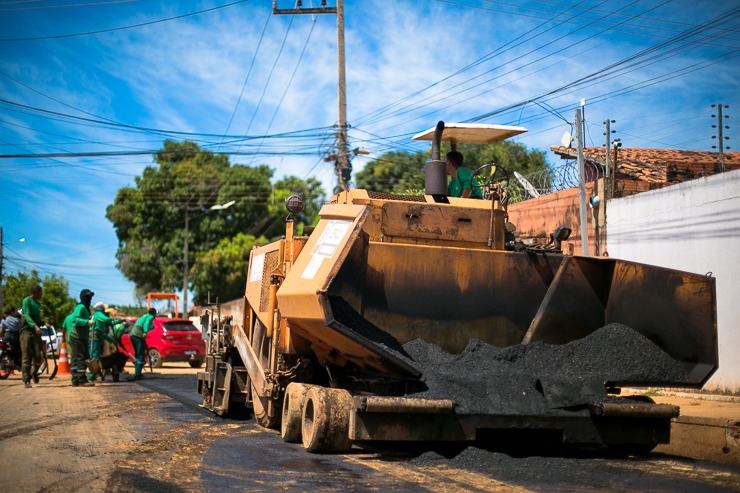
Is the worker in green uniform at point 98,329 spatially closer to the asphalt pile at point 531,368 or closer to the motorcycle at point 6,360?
the motorcycle at point 6,360

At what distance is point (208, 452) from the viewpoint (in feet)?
24.0

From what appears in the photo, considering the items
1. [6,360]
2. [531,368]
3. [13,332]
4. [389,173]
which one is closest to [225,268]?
[389,173]

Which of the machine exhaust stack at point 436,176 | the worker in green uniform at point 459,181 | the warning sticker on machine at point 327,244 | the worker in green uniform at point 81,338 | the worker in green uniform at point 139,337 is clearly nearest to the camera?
the warning sticker on machine at point 327,244

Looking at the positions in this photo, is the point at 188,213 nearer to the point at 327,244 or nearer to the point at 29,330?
the point at 29,330

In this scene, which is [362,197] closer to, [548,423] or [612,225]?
[548,423]

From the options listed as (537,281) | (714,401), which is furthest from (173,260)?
(537,281)

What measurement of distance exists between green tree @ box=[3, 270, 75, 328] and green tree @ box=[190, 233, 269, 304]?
11.0 metres

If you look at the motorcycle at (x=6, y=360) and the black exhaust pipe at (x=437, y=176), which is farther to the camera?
the motorcycle at (x=6, y=360)

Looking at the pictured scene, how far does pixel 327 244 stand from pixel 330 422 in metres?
1.52

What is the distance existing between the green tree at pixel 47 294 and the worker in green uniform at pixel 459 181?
145ft

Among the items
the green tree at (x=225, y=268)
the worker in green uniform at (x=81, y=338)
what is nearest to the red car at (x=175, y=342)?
the worker in green uniform at (x=81, y=338)

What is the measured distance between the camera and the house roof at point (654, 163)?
19.0m

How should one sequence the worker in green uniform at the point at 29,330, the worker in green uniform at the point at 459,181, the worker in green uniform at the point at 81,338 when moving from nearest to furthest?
1. the worker in green uniform at the point at 459,181
2. the worker in green uniform at the point at 29,330
3. the worker in green uniform at the point at 81,338

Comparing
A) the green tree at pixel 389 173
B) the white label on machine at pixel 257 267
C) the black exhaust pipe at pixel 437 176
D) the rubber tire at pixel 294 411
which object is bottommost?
the rubber tire at pixel 294 411
